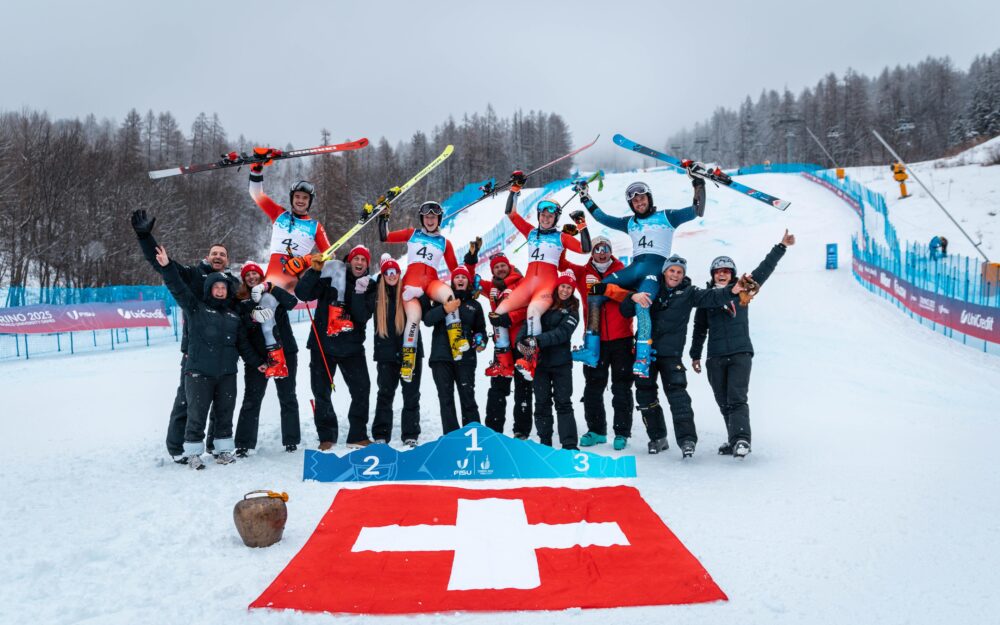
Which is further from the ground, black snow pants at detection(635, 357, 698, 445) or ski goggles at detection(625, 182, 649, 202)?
ski goggles at detection(625, 182, 649, 202)

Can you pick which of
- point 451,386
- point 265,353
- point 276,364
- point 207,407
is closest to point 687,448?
point 451,386

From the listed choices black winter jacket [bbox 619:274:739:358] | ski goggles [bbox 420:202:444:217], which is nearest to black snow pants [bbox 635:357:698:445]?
black winter jacket [bbox 619:274:739:358]

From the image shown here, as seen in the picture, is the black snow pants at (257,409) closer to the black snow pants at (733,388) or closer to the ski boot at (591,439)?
the ski boot at (591,439)

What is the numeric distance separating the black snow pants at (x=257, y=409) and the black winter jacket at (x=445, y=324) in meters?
1.46

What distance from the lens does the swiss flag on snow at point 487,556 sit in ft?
10.4

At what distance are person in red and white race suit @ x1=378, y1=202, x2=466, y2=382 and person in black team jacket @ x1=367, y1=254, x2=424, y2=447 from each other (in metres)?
0.11

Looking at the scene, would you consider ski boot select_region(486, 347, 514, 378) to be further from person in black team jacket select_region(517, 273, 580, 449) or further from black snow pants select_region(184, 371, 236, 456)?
black snow pants select_region(184, 371, 236, 456)

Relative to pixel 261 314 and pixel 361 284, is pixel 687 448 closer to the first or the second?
pixel 361 284

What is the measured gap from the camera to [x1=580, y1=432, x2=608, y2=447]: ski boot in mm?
6359

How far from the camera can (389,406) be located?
6.42 metres

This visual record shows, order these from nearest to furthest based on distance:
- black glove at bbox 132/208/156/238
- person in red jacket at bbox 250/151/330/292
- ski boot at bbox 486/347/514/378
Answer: black glove at bbox 132/208/156/238, ski boot at bbox 486/347/514/378, person in red jacket at bbox 250/151/330/292

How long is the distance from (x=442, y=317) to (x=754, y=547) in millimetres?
3600

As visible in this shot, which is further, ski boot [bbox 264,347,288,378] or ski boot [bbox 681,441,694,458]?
ski boot [bbox 264,347,288,378]

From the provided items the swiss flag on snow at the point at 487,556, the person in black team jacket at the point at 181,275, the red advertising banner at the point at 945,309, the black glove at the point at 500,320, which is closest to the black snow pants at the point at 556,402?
the black glove at the point at 500,320
